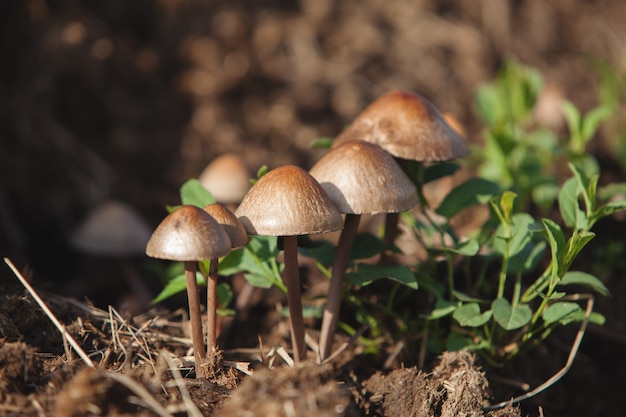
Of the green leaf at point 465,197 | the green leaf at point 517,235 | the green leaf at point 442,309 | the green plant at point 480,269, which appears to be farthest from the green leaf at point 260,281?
the green leaf at point 517,235

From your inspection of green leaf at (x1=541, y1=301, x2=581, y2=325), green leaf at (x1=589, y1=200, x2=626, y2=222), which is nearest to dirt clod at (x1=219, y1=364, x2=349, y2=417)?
green leaf at (x1=541, y1=301, x2=581, y2=325)

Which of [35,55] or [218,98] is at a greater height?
[35,55]

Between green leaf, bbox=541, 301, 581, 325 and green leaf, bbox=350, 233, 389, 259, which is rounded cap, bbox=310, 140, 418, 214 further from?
green leaf, bbox=541, 301, 581, 325

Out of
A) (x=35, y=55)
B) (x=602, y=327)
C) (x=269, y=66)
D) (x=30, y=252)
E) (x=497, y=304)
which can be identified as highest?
(x=35, y=55)

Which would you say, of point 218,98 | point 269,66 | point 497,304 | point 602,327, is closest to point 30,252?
point 218,98

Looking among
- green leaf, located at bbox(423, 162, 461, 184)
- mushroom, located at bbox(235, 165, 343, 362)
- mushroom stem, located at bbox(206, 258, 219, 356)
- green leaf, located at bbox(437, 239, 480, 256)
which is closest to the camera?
mushroom, located at bbox(235, 165, 343, 362)

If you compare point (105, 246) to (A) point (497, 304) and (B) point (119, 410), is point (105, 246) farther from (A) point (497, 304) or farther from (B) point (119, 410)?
(A) point (497, 304)

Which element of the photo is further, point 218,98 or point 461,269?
point 218,98
